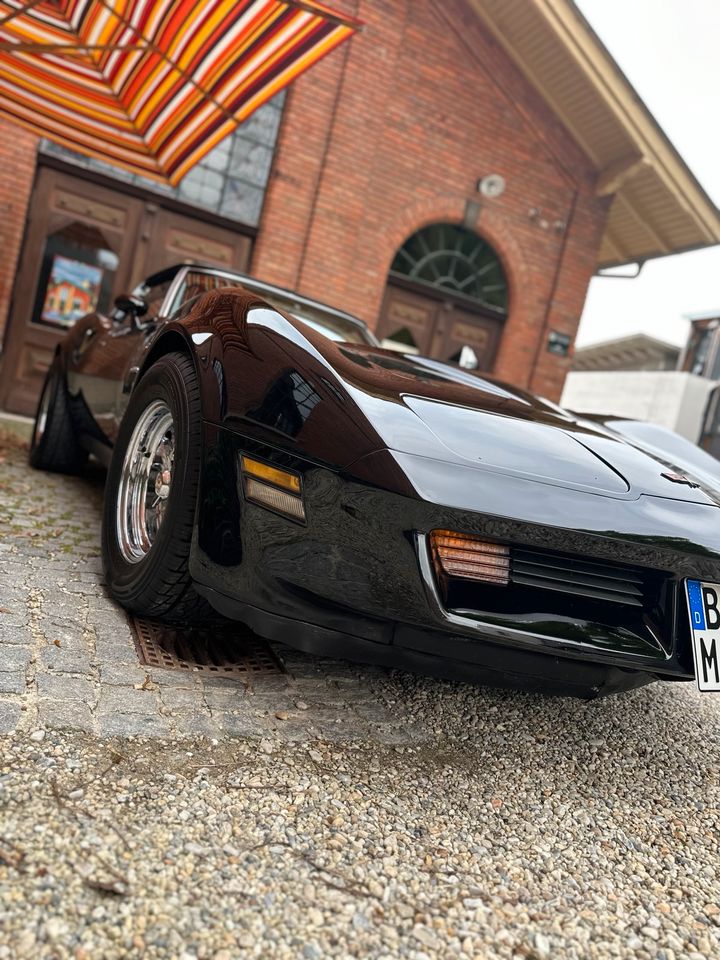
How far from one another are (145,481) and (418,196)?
737 cm

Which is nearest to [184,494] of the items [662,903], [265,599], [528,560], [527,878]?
[265,599]

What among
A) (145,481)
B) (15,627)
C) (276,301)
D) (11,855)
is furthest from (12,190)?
(11,855)

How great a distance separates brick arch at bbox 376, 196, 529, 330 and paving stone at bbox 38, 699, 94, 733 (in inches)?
303

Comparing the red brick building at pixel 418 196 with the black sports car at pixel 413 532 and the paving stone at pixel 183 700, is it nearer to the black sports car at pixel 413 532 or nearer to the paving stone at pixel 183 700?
the black sports car at pixel 413 532

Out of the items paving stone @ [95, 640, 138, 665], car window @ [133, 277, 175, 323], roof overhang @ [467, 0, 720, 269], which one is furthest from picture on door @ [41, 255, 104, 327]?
paving stone @ [95, 640, 138, 665]

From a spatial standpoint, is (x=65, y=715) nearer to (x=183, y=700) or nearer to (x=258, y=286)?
(x=183, y=700)

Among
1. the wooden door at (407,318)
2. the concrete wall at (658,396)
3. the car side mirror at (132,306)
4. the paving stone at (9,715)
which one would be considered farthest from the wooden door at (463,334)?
the concrete wall at (658,396)

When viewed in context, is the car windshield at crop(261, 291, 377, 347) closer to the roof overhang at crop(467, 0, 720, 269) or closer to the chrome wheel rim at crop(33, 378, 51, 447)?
the chrome wheel rim at crop(33, 378, 51, 447)

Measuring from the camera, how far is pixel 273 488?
5.97ft

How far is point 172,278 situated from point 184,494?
209 cm

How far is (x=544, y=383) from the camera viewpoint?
9.99 m

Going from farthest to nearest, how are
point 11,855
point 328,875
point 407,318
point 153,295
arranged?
point 407,318 → point 153,295 → point 328,875 → point 11,855

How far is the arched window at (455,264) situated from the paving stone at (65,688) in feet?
26.2

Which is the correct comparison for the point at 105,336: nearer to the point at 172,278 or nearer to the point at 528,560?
the point at 172,278
